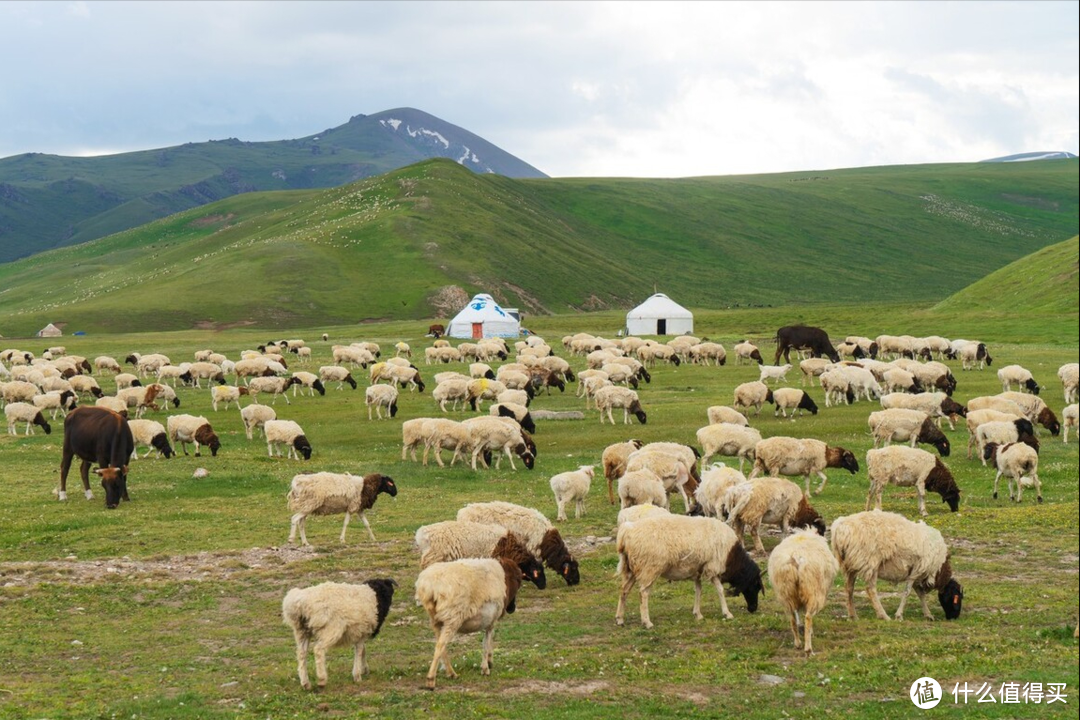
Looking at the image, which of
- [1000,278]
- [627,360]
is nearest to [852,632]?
[627,360]

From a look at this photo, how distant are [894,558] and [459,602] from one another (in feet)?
21.0

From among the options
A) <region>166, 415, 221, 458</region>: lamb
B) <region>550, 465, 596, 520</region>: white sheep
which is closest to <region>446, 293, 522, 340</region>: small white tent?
<region>166, 415, 221, 458</region>: lamb

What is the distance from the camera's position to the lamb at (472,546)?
52.1 feet

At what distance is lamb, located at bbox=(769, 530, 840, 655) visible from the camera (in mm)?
13062

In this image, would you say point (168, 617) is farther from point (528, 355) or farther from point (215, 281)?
point (215, 281)

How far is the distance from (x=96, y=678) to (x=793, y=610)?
9179mm

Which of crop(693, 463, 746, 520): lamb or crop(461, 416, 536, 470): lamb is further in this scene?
crop(461, 416, 536, 470): lamb

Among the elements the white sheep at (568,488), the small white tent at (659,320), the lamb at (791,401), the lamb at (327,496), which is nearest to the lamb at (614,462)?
the white sheep at (568,488)

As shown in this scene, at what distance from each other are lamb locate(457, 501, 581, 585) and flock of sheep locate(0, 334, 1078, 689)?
1.0 inches

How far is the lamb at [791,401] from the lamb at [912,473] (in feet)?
44.8

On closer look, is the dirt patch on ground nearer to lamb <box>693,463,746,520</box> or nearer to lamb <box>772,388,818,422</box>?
lamb <box>693,463,746,520</box>

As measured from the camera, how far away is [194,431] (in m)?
32.1

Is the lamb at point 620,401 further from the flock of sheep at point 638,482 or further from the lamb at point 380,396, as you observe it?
the lamb at point 380,396

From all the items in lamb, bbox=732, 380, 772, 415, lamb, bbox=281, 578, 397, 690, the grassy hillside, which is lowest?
lamb, bbox=281, 578, 397, 690
